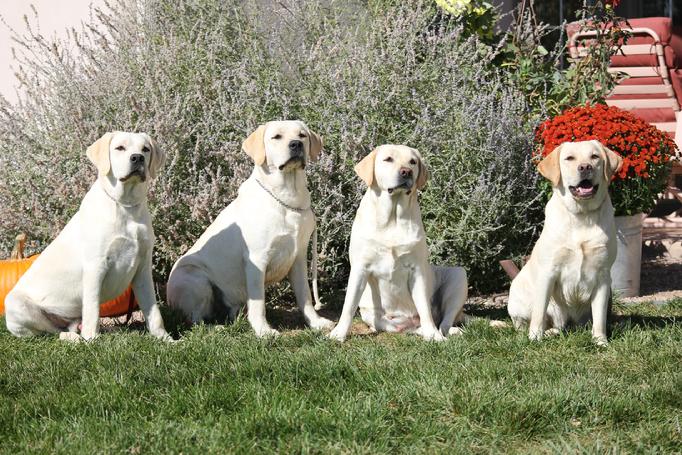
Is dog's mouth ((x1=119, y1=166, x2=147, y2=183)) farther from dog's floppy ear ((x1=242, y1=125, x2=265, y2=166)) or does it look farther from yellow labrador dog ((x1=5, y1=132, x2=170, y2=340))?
dog's floppy ear ((x1=242, y1=125, x2=265, y2=166))

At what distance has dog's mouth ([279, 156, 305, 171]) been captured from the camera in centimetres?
527

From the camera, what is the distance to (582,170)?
466cm

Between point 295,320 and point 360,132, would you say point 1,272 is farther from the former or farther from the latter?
point 360,132

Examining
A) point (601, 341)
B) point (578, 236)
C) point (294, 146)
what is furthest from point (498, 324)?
point (294, 146)

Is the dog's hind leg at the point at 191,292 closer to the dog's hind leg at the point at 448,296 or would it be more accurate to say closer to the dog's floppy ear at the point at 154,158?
the dog's floppy ear at the point at 154,158

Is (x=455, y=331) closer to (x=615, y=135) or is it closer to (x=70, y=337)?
(x=615, y=135)

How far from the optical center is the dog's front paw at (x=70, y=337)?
5.03 metres

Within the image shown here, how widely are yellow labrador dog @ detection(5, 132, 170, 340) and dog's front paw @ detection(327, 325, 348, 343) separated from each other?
945mm

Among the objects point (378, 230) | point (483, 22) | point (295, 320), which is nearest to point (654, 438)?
Result: point (378, 230)

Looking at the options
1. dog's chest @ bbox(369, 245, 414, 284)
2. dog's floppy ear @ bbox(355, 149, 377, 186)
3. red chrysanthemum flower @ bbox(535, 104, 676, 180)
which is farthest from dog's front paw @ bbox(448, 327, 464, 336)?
red chrysanthemum flower @ bbox(535, 104, 676, 180)

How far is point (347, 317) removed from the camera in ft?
17.0

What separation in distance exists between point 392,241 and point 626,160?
1.98 metres

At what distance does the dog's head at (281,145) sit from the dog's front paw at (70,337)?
1.44m

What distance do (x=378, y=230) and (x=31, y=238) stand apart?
9.93ft
